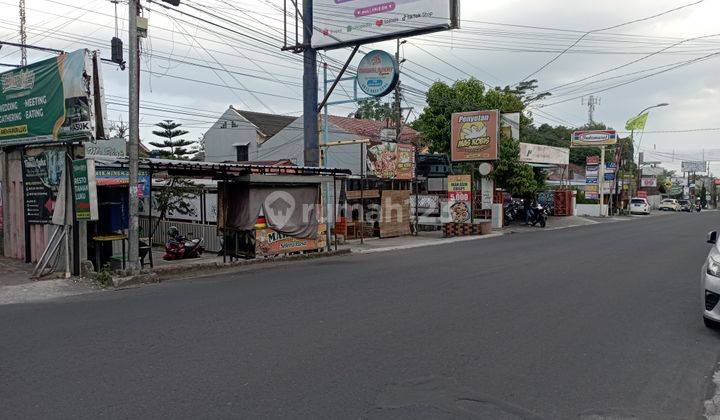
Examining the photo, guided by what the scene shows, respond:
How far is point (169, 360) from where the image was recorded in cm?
607

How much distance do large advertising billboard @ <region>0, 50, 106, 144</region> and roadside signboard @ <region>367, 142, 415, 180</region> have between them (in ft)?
52.6

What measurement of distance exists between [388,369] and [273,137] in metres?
34.9

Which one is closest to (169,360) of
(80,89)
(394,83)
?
(80,89)

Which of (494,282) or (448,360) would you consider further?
(494,282)

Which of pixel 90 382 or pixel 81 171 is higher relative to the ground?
pixel 81 171

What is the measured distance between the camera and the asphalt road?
486cm

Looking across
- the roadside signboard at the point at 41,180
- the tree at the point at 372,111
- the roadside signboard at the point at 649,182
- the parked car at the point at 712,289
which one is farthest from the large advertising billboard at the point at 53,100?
the roadside signboard at the point at 649,182

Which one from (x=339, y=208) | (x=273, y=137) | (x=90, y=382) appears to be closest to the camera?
(x=90, y=382)

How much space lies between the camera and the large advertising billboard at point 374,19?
1914 centimetres

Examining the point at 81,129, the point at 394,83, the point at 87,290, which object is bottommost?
the point at 87,290

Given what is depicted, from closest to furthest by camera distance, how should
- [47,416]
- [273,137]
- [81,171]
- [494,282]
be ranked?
1. [47,416]
2. [494,282]
3. [81,171]
4. [273,137]

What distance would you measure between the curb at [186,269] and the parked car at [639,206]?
4610 cm

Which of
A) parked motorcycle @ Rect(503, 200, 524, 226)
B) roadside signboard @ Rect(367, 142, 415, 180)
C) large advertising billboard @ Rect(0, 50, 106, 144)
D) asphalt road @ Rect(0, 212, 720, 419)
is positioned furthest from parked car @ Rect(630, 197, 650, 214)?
large advertising billboard @ Rect(0, 50, 106, 144)

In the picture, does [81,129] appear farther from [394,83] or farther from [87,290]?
[394,83]
